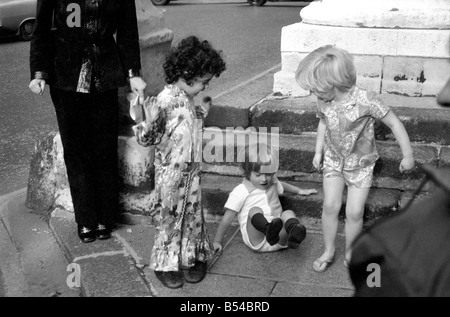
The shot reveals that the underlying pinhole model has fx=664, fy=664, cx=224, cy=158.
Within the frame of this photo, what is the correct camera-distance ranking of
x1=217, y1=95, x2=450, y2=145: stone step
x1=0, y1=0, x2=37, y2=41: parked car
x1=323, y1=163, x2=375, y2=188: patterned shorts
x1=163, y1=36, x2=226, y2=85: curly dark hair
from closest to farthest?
x1=163, y1=36, x2=226, y2=85: curly dark hair
x1=323, y1=163, x2=375, y2=188: patterned shorts
x1=217, y1=95, x2=450, y2=145: stone step
x1=0, y1=0, x2=37, y2=41: parked car

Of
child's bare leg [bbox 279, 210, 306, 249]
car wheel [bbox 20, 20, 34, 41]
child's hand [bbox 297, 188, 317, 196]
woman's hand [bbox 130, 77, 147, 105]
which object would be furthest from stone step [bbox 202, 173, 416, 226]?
car wheel [bbox 20, 20, 34, 41]

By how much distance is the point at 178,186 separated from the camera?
3.34 metres

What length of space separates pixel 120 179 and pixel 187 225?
3.22ft

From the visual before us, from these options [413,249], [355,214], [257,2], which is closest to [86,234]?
[355,214]

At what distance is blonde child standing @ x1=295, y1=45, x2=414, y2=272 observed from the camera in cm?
331

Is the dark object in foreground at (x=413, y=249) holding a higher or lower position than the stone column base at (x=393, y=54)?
higher

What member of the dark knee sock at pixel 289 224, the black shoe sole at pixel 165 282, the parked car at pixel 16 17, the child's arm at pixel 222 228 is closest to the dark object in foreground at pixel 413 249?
the black shoe sole at pixel 165 282

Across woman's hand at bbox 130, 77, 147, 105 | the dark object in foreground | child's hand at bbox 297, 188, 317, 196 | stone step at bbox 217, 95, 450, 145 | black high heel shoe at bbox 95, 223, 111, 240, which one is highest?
the dark object in foreground

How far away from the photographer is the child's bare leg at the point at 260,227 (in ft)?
11.5

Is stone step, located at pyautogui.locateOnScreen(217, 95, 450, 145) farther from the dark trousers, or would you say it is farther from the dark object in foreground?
the dark object in foreground

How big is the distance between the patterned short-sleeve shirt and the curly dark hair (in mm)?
650

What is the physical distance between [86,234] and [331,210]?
1466 mm

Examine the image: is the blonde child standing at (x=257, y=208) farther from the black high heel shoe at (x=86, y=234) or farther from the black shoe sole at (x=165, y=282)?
the black high heel shoe at (x=86, y=234)

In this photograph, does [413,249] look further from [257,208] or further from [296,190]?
[296,190]
